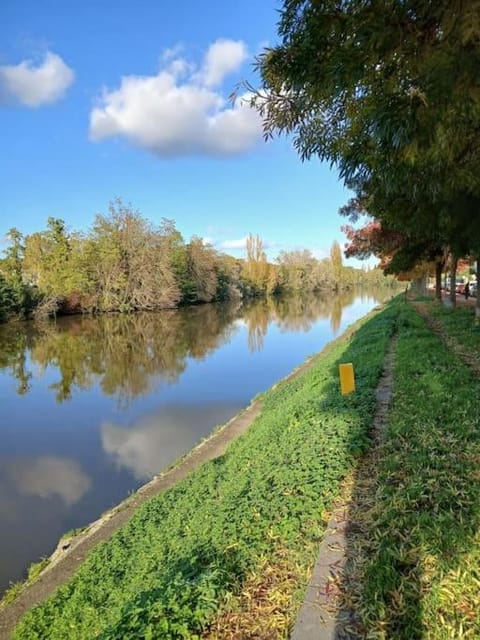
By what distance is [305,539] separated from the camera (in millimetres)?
3369

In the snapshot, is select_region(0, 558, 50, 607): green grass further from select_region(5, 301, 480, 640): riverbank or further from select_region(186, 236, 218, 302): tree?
select_region(186, 236, 218, 302): tree

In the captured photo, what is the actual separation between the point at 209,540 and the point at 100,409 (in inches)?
406

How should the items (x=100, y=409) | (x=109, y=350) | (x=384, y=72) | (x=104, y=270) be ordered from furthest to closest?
1. (x=104, y=270)
2. (x=109, y=350)
3. (x=100, y=409)
4. (x=384, y=72)

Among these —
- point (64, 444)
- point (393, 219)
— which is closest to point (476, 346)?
point (393, 219)

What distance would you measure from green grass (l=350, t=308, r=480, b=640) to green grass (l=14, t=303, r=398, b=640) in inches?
16.8

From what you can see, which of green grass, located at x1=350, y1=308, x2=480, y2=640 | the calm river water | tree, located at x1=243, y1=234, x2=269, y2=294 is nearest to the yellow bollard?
green grass, located at x1=350, y1=308, x2=480, y2=640

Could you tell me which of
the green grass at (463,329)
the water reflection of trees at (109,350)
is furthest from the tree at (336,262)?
the green grass at (463,329)

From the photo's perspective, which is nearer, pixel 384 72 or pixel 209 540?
pixel 384 72

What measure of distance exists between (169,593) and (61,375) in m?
17.0

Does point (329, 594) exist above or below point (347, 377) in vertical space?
below

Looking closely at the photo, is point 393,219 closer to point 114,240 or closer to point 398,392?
point 398,392

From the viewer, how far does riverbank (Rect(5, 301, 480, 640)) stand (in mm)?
2549

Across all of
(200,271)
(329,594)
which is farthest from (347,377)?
(200,271)

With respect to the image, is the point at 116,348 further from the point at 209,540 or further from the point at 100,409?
the point at 209,540
